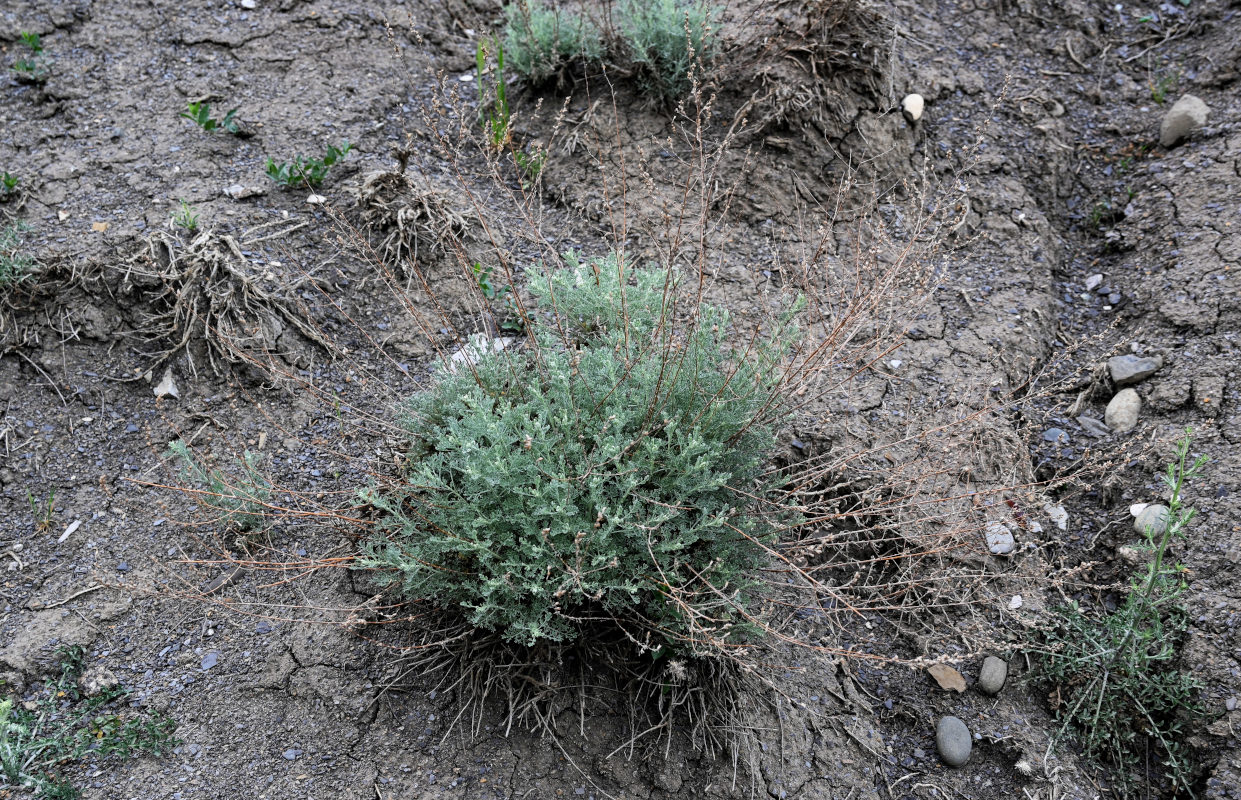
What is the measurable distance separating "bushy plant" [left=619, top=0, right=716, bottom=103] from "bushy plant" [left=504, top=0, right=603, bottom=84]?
203 mm

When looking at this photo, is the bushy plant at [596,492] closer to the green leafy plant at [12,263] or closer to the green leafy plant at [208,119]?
the green leafy plant at [12,263]

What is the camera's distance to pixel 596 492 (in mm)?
2441

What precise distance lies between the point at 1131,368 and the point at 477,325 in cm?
288

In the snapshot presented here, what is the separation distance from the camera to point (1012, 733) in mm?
2984

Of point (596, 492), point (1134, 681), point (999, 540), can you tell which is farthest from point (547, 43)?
point (1134, 681)

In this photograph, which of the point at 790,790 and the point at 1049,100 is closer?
the point at 790,790

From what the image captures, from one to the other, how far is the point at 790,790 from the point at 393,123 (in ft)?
12.2

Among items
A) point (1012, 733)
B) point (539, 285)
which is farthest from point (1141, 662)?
point (539, 285)

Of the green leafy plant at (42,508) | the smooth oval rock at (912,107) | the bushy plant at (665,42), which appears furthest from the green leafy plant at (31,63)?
the smooth oval rock at (912,107)

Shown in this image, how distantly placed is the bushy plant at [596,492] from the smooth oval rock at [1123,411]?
5.83 feet

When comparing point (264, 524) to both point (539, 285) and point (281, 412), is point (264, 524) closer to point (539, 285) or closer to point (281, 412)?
point (281, 412)

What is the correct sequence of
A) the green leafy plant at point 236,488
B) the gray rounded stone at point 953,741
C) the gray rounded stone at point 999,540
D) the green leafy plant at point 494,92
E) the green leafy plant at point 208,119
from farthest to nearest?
the green leafy plant at point 494,92 < the green leafy plant at point 208,119 < the gray rounded stone at point 999,540 < the green leafy plant at point 236,488 < the gray rounded stone at point 953,741

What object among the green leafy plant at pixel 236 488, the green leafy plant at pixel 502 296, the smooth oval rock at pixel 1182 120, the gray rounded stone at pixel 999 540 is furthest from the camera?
the smooth oval rock at pixel 1182 120

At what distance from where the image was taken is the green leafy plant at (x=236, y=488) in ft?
9.98
